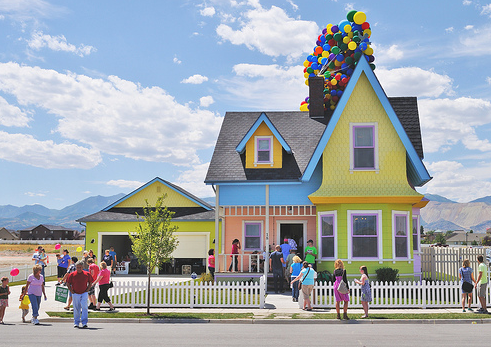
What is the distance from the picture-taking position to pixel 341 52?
28.5m

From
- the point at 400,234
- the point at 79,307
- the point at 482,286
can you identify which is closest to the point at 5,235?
the point at 400,234

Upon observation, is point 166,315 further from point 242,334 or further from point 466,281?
point 466,281

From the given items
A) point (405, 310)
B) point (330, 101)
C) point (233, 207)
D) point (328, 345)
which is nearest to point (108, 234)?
point (233, 207)

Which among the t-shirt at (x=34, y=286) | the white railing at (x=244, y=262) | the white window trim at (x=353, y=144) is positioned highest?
the white window trim at (x=353, y=144)

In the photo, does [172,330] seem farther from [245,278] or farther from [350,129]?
[350,129]

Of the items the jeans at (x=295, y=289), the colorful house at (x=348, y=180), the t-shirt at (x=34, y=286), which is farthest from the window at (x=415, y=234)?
the t-shirt at (x=34, y=286)

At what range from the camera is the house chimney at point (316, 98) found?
26016 mm

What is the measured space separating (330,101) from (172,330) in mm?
17229

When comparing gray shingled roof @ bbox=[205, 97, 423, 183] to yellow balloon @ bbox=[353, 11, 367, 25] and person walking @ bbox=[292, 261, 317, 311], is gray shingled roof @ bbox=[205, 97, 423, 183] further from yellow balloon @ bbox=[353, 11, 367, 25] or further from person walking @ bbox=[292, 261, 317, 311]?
person walking @ bbox=[292, 261, 317, 311]

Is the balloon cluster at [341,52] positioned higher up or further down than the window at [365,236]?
higher up

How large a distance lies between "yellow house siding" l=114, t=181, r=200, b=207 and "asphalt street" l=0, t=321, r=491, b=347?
62.6ft

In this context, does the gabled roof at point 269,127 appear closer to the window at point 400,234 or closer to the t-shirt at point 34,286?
the window at point 400,234

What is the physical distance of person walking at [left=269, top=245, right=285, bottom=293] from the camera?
67.3 feet

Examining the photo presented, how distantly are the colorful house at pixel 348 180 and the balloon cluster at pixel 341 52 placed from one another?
5.20 m
